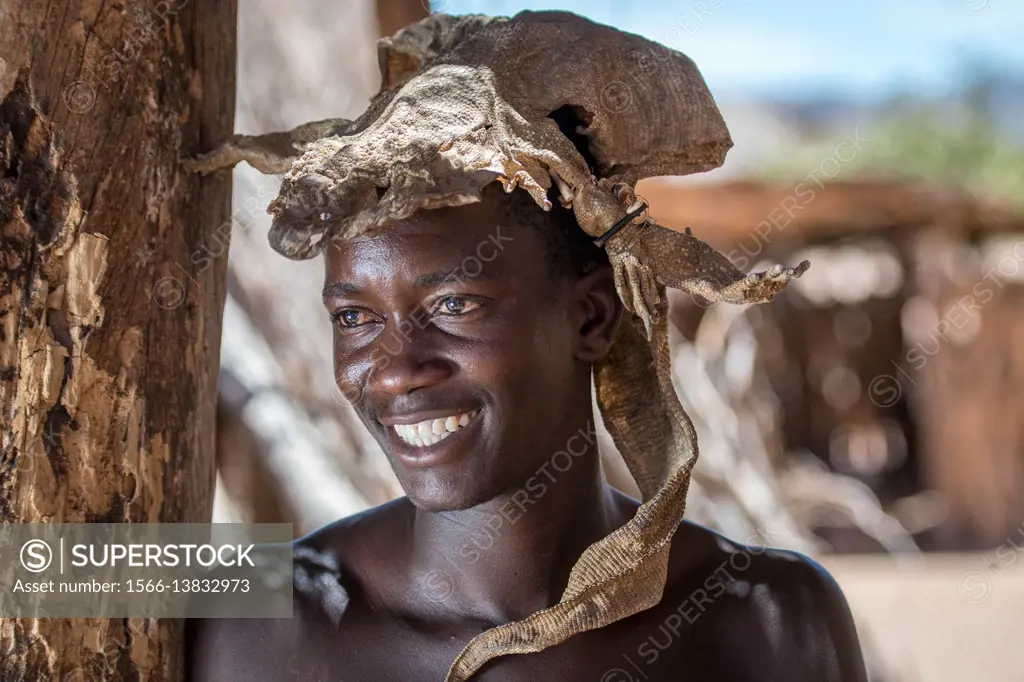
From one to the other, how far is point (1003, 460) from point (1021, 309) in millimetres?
1018

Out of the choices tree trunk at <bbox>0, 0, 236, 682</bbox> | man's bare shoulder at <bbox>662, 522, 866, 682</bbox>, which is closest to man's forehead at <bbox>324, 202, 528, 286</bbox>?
tree trunk at <bbox>0, 0, 236, 682</bbox>

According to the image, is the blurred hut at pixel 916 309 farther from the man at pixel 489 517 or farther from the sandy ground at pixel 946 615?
the man at pixel 489 517

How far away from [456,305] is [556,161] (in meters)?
0.27

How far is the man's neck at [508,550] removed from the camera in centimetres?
197

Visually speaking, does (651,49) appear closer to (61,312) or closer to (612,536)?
(612,536)

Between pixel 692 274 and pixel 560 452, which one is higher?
pixel 692 274

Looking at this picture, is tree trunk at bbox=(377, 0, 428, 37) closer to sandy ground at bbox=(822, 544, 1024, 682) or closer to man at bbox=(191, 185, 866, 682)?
man at bbox=(191, 185, 866, 682)

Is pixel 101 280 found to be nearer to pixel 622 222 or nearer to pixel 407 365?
pixel 407 365

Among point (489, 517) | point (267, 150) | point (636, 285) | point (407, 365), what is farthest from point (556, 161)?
point (489, 517)

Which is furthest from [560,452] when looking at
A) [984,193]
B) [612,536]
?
[984,193]

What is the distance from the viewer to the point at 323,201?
67.6 inches

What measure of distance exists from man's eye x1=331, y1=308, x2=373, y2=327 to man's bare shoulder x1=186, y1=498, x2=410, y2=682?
446mm

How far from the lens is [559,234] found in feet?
6.29

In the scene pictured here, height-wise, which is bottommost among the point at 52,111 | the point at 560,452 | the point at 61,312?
the point at 560,452
